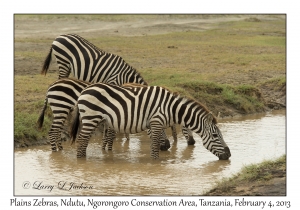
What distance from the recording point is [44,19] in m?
32.6

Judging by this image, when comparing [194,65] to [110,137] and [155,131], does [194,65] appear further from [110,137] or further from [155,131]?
[155,131]

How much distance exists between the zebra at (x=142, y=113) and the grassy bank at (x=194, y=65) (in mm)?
1752

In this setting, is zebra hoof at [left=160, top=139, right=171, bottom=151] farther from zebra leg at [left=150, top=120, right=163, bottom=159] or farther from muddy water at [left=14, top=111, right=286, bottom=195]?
zebra leg at [left=150, top=120, right=163, bottom=159]

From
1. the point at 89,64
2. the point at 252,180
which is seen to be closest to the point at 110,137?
the point at 89,64

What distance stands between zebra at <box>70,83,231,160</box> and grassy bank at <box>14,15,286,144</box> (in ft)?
5.75

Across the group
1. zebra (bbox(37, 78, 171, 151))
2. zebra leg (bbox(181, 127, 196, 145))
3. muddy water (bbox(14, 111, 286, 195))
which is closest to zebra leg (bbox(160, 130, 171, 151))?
muddy water (bbox(14, 111, 286, 195))

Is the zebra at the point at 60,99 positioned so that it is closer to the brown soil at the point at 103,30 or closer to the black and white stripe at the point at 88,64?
the black and white stripe at the point at 88,64

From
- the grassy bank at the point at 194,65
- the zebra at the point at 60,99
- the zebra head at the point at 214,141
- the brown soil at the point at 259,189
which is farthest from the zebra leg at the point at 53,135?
the brown soil at the point at 259,189

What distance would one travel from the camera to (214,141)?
10812 mm

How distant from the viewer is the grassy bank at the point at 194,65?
1530 cm

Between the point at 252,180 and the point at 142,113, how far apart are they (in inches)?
112
